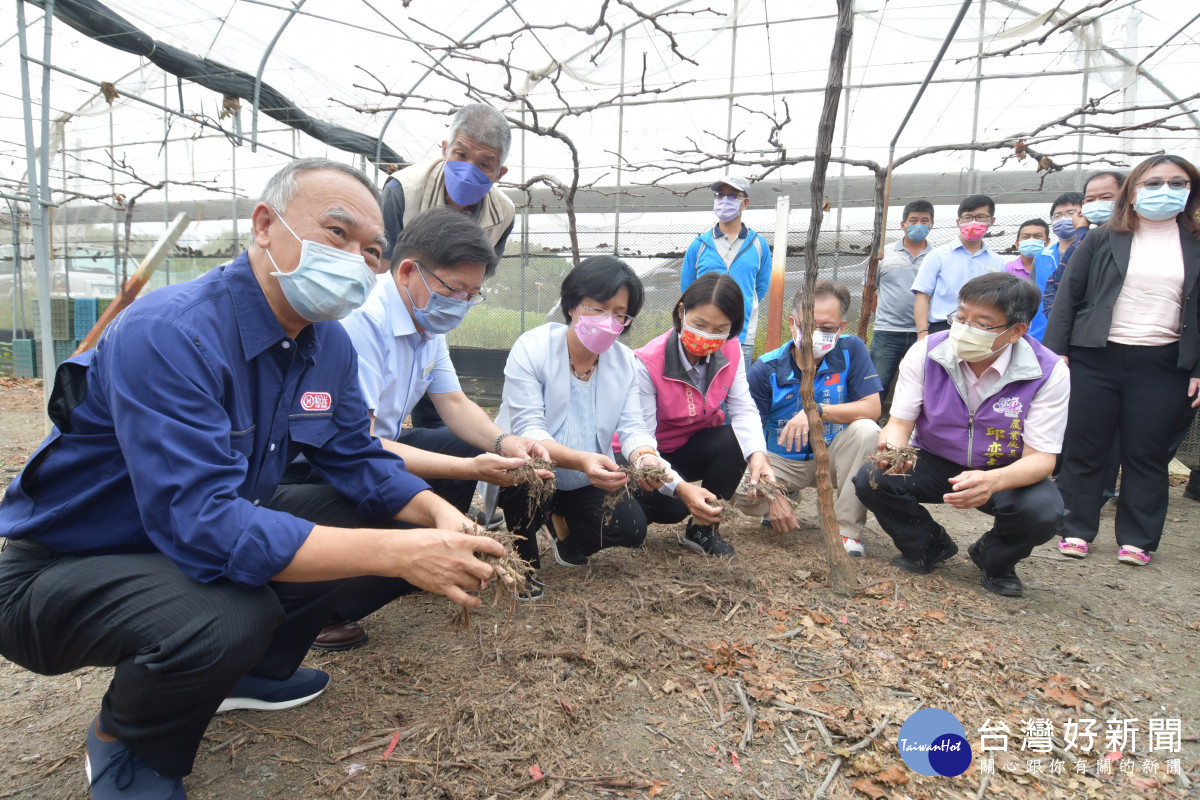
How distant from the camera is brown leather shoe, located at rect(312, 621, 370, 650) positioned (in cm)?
210

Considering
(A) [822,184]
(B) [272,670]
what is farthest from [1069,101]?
(B) [272,670]

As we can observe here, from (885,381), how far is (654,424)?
275cm

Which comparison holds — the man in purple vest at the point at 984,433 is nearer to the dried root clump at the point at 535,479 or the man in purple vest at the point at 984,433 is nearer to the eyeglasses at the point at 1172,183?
the eyeglasses at the point at 1172,183

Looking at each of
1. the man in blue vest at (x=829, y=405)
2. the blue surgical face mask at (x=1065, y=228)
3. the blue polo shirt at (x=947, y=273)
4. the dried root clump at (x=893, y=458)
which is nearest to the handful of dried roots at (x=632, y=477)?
the man in blue vest at (x=829, y=405)

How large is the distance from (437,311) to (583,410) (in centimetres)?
75

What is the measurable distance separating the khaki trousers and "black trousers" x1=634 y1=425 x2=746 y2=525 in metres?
0.09

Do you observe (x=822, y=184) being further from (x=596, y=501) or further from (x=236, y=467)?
(x=236, y=467)

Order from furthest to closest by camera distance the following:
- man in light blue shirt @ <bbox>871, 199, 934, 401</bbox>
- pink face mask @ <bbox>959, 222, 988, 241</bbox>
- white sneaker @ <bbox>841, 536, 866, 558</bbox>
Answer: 1. man in light blue shirt @ <bbox>871, 199, 934, 401</bbox>
2. pink face mask @ <bbox>959, 222, 988, 241</bbox>
3. white sneaker @ <bbox>841, 536, 866, 558</bbox>

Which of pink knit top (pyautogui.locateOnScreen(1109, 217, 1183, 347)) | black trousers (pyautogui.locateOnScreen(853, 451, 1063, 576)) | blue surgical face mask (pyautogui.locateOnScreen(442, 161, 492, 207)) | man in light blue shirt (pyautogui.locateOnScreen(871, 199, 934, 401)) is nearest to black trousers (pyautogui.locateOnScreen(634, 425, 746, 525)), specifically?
black trousers (pyautogui.locateOnScreen(853, 451, 1063, 576))

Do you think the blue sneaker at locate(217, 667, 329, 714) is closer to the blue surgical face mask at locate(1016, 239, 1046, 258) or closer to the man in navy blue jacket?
the man in navy blue jacket

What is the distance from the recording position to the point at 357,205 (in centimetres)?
155

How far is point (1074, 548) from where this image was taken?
3.24m


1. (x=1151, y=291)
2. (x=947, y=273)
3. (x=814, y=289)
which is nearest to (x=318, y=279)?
(x=814, y=289)

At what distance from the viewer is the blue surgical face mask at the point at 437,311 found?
216 centimetres
